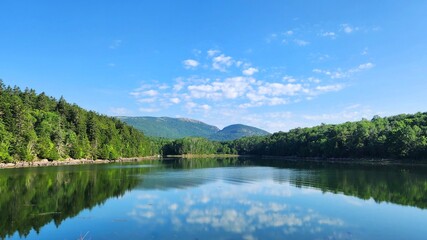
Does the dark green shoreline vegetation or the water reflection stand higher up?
the dark green shoreline vegetation

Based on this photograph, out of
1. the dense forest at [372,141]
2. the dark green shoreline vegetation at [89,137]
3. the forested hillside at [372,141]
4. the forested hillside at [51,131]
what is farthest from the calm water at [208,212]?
the dense forest at [372,141]

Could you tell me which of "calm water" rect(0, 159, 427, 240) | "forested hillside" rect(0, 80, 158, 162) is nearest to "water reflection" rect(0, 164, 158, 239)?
"calm water" rect(0, 159, 427, 240)

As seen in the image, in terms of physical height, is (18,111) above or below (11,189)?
above

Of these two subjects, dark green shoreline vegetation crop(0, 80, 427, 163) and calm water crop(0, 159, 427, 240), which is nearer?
calm water crop(0, 159, 427, 240)

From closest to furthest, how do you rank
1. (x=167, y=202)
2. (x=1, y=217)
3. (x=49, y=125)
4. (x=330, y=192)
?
(x=1, y=217)
(x=167, y=202)
(x=330, y=192)
(x=49, y=125)

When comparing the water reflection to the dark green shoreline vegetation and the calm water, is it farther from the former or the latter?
the dark green shoreline vegetation

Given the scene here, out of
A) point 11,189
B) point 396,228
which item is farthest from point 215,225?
point 11,189

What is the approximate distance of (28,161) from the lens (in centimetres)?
8200

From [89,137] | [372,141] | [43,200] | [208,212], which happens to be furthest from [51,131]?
[372,141]

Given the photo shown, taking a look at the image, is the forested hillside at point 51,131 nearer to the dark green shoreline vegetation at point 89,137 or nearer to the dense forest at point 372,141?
the dark green shoreline vegetation at point 89,137

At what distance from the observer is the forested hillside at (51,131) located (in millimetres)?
79688

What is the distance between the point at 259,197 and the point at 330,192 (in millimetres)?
9343

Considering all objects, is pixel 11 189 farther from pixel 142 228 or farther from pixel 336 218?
pixel 336 218

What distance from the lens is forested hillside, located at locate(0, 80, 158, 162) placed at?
7969 centimetres
